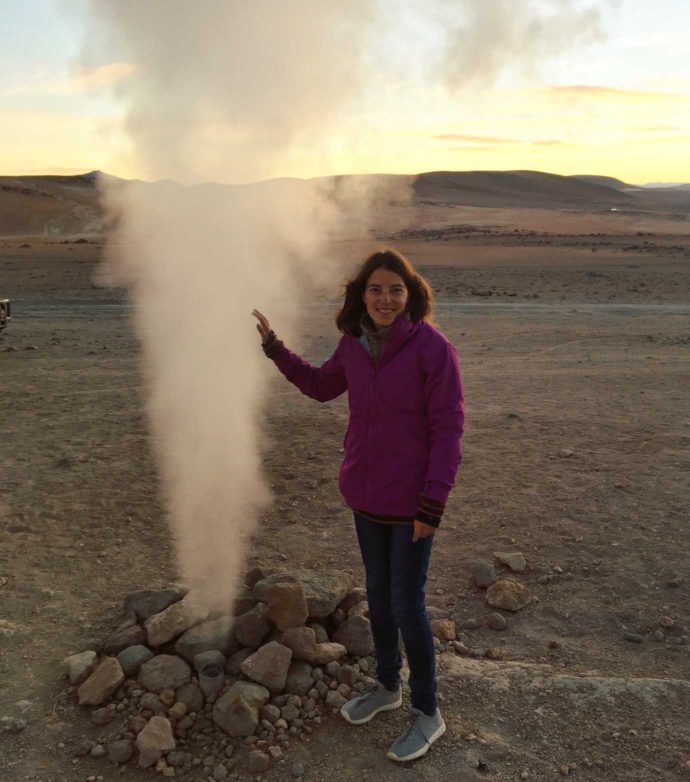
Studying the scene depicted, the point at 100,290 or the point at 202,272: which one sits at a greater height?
the point at 202,272

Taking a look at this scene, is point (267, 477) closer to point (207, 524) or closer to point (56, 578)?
point (207, 524)

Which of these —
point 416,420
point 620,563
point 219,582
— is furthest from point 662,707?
point 219,582

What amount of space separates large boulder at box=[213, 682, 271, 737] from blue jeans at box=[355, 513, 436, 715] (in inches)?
21.9

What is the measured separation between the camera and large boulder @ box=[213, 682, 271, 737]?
313 centimetres

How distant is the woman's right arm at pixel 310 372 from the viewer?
333cm

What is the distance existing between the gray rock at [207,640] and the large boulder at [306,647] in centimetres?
27

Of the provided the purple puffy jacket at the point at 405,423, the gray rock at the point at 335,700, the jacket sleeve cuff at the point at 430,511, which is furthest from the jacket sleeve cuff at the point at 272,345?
the gray rock at the point at 335,700

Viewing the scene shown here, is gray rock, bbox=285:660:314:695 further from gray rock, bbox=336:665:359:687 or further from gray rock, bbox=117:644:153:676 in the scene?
gray rock, bbox=117:644:153:676

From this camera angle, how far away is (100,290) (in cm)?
1953

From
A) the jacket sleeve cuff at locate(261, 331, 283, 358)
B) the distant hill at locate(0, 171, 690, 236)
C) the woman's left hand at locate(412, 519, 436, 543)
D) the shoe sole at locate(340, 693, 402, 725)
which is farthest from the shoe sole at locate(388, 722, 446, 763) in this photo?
the distant hill at locate(0, 171, 690, 236)

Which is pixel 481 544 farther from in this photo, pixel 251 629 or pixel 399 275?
pixel 399 275

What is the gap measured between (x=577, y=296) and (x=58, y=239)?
3039cm

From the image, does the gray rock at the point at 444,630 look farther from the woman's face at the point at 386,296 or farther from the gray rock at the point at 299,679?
the woman's face at the point at 386,296

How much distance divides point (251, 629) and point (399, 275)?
1.77 m
